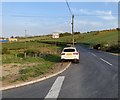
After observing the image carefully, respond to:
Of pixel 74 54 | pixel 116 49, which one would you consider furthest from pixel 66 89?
pixel 116 49

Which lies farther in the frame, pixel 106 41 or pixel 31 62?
pixel 106 41

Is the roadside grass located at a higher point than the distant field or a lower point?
lower

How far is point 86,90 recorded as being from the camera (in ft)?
38.7

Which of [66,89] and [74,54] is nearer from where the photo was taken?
[66,89]

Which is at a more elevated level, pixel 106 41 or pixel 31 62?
pixel 106 41

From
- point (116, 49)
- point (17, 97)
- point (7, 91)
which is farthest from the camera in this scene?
point (116, 49)

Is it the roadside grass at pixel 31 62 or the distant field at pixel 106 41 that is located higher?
the distant field at pixel 106 41

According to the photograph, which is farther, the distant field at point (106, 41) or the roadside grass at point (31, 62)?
the distant field at point (106, 41)

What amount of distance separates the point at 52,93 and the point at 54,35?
41098 millimetres

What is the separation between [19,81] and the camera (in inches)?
580

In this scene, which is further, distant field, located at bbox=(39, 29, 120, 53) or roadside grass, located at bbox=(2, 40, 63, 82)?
distant field, located at bbox=(39, 29, 120, 53)

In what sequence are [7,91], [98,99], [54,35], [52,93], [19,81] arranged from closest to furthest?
[98,99] < [52,93] < [7,91] < [19,81] < [54,35]

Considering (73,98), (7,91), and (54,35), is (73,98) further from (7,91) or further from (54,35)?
(54,35)

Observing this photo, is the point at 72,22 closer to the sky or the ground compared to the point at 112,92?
closer to the sky
